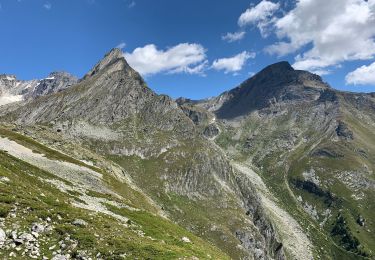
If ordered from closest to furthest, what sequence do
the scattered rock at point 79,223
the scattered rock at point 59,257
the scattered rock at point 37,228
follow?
1. the scattered rock at point 59,257
2. the scattered rock at point 37,228
3. the scattered rock at point 79,223

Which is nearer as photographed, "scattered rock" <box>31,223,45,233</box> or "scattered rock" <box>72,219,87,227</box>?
"scattered rock" <box>31,223,45,233</box>

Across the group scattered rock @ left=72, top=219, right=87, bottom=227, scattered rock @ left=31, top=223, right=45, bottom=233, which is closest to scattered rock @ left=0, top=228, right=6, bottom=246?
scattered rock @ left=31, top=223, right=45, bottom=233

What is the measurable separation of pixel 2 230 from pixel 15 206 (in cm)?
472

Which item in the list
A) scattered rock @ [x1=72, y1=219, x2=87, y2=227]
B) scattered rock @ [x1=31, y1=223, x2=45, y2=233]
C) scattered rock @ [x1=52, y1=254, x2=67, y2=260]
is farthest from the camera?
scattered rock @ [x1=72, y1=219, x2=87, y2=227]

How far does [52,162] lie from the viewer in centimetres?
8575

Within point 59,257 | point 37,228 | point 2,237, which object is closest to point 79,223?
point 37,228

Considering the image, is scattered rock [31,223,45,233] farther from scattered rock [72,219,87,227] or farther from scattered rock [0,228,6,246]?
scattered rock [72,219,87,227]

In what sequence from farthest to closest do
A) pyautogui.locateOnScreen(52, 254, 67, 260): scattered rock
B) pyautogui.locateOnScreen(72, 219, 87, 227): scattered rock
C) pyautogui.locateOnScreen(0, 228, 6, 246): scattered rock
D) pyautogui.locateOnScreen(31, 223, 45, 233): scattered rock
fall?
1. pyautogui.locateOnScreen(72, 219, 87, 227): scattered rock
2. pyautogui.locateOnScreen(31, 223, 45, 233): scattered rock
3. pyautogui.locateOnScreen(52, 254, 67, 260): scattered rock
4. pyautogui.locateOnScreen(0, 228, 6, 246): scattered rock

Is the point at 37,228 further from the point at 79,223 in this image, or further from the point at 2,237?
the point at 79,223

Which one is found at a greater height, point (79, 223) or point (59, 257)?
point (79, 223)

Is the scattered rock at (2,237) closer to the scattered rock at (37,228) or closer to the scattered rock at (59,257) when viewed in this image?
the scattered rock at (37,228)

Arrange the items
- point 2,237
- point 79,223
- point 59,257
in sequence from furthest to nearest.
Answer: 1. point 79,223
2. point 59,257
3. point 2,237

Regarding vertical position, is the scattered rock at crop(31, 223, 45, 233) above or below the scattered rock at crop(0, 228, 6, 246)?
above

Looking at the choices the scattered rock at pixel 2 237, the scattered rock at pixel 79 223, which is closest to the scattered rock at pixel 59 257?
the scattered rock at pixel 2 237
